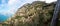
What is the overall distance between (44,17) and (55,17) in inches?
5.3

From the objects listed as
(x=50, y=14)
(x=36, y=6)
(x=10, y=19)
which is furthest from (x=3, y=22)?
(x=50, y=14)

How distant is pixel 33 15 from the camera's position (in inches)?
80.2

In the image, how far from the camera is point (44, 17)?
6.57 feet

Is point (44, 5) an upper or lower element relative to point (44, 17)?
upper

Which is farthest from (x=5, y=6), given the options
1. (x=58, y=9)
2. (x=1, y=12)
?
(x=58, y=9)

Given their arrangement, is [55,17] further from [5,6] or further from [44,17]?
[5,6]

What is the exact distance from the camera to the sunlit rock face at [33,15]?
6.59 ft

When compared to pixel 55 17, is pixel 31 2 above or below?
above

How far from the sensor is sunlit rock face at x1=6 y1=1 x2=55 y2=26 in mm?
2008

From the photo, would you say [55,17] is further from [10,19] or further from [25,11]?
[10,19]

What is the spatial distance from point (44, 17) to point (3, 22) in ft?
1.66

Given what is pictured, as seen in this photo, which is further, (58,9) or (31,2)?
(31,2)

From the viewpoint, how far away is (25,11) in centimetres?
207

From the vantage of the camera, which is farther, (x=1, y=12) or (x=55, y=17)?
(x=1, y=12)
